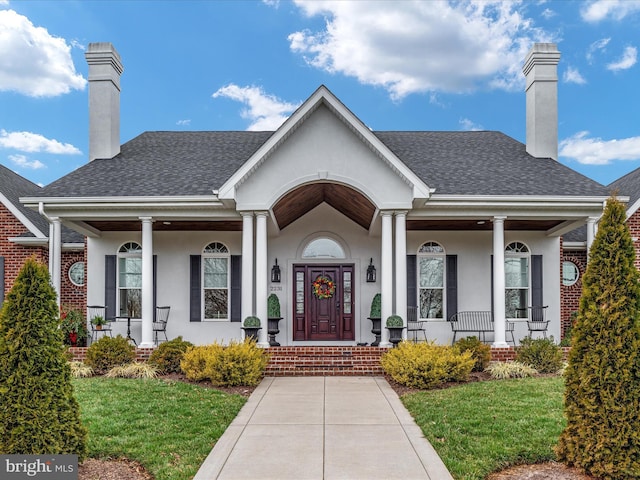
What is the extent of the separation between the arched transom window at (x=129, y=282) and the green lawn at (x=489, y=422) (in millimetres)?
8134

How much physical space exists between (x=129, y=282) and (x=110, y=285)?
46 centimetres

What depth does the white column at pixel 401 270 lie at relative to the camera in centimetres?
1146

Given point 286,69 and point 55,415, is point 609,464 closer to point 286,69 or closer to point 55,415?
point 55,415

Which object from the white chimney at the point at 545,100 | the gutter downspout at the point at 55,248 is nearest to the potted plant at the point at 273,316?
the gutter downspout at the point at 55,248

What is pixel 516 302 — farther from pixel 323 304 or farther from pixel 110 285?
pixel 110 285

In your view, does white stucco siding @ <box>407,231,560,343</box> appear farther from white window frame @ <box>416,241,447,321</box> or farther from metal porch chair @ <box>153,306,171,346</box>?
metal porch chair @ <box>153,306,171,346</box>

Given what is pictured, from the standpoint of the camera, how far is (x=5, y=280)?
14438 millimetres

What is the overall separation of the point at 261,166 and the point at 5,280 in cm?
829

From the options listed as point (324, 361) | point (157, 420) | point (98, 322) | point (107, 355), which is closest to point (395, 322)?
point (324, 361)

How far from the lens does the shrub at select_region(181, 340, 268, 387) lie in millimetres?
9391

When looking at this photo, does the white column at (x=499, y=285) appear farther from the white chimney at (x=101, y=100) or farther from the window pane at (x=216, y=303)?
the white chimney at (x=101, y=100)

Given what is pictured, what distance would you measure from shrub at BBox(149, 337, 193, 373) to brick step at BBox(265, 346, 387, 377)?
1.76 meters

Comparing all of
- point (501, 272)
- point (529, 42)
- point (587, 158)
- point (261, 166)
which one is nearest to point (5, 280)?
point (261, 166)

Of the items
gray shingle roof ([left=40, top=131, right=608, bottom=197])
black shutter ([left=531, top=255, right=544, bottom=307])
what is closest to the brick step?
gray shingle roof ([left=40, top=131, right=608, bottom=197])
